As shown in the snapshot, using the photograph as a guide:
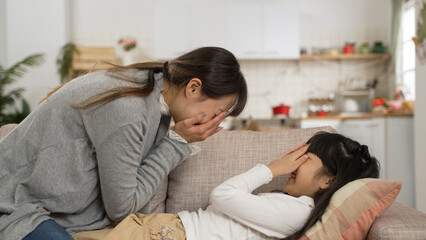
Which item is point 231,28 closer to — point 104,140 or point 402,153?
point 402,153

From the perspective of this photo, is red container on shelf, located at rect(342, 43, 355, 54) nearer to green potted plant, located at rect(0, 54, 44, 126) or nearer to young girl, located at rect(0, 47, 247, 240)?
green potted plant, located at rect(0, 54, 44, 126)

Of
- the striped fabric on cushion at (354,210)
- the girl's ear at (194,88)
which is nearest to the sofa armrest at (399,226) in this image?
the striped fabric on cushion at (354,210)

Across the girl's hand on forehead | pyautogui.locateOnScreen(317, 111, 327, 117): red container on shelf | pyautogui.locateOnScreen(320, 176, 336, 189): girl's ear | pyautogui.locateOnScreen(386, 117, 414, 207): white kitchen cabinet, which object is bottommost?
pyautogui.locateOnScreen(386, 117, 414, 207): white kitchen cabinet

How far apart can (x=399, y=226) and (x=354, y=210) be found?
0.46ft

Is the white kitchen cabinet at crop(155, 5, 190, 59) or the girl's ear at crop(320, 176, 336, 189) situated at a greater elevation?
the white kitchen cabinet at crop(155, 5, 190, 59)

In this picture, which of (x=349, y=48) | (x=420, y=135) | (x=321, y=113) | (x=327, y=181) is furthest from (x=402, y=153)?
(x=327, y=181)

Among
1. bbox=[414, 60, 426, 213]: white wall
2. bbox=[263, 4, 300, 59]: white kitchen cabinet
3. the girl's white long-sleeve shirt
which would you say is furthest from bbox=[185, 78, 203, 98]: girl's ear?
bbox=[263, 4, 300, 59]: white kitchen cabinet

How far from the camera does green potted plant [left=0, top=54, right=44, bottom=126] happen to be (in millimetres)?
5008

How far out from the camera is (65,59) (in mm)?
5570

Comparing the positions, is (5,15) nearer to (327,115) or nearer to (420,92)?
(327,115)

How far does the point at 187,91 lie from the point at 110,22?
5.09 metres

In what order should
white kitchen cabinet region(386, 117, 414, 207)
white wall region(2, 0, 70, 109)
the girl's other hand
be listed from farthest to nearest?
white wall region(2, 0, 70, 109), white kitchen cabinet region(386, 117, 414, 207), the girl's other hand

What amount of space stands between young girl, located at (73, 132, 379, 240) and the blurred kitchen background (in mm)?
3611

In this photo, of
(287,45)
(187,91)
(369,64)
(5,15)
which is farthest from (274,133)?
(5,15)
